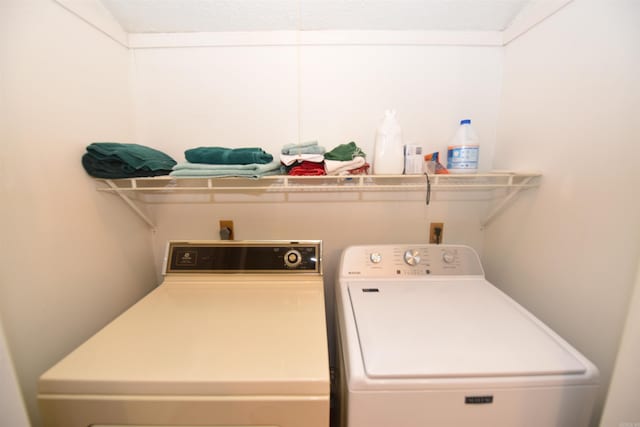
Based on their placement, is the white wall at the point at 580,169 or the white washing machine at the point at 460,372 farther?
the white wall at the point at 580,169

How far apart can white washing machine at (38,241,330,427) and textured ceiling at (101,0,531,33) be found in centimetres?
142

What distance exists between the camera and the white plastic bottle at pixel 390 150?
1.16 metres

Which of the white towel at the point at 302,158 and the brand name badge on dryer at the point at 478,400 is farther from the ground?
the white towel at the point at 302,158

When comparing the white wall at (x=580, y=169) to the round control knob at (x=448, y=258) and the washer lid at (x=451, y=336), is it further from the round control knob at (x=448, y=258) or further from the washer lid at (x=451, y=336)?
the round control knob at (x=448, y=258)

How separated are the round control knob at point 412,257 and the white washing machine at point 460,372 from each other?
31 centimetres

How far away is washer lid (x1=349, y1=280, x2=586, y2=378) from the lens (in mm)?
667

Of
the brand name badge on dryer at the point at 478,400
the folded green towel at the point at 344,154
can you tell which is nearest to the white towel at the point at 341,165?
the folded green towel at the point at 344,154

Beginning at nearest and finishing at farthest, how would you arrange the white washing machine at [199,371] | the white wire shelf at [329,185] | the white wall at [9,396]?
the white wall at [9,396] < the white washing machine at [199,371] < the white wire shelf at [329,185]

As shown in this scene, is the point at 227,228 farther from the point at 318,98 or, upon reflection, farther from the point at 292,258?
the point at 318,98

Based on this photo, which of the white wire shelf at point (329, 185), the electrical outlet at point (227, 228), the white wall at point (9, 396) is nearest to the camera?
the white wall at point (9, 396)

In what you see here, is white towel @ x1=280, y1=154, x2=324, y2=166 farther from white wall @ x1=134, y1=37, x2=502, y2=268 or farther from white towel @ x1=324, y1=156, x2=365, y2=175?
white wall @ x1=134, y1=37, x2=502, y2=268

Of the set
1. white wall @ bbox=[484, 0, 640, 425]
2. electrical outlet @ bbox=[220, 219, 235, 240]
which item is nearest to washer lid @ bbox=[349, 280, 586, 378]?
white wall @ bbox=[484, 0, 640, 425]

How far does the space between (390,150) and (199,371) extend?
1.13 metres

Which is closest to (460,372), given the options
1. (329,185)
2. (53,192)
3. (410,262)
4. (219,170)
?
(410,262)
